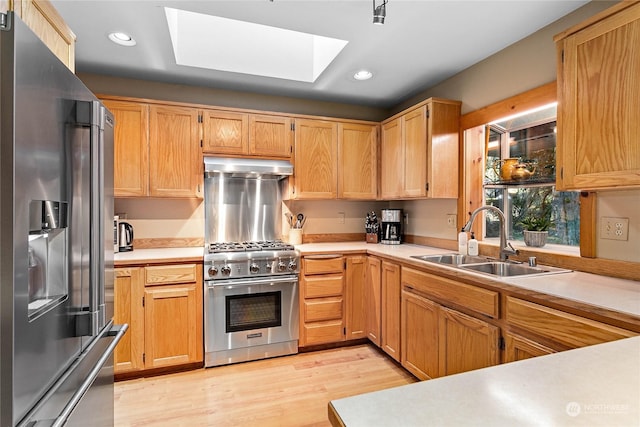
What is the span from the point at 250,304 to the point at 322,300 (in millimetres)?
649

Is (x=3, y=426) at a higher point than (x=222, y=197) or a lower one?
lower

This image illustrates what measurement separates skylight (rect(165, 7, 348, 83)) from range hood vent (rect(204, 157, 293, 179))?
783 millimetres

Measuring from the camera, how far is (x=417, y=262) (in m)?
2.43

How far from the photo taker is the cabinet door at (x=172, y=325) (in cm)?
256

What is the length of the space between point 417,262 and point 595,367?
66.9 inches

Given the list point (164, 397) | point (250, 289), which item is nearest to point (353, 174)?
point (250, 289)

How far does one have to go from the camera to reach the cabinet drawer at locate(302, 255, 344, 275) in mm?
3002

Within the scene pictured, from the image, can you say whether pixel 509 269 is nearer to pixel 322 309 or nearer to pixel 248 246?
pixel 322 309

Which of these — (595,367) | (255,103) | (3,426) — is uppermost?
(255,103)

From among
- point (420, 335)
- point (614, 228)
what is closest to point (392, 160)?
point (420, 335)

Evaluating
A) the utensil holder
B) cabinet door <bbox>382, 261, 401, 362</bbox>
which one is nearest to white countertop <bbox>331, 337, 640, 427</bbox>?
cabinet door <bbox>382, 261, 401, 362</bbox>

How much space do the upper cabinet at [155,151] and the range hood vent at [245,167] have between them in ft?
0.46

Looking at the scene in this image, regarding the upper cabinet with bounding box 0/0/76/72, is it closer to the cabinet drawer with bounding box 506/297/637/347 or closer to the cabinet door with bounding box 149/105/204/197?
the cabinet door with bounding box 149/105/204/197

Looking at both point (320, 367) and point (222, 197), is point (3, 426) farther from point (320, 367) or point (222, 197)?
point (222, 197)
